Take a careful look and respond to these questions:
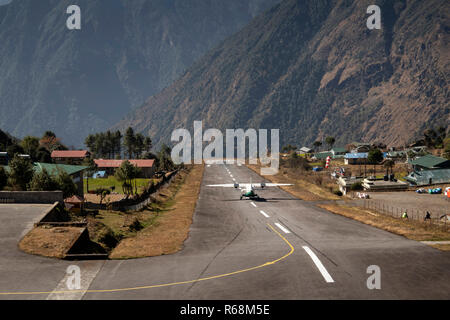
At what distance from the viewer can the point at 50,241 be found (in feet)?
82.5

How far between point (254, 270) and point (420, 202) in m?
58.7

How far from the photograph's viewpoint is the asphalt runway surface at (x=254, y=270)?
17.0 meters

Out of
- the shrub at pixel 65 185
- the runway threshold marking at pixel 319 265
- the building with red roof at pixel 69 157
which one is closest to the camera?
the runway threshold marking at pixel 319 265

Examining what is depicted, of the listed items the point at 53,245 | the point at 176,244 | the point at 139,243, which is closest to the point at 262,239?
the point at 176,244

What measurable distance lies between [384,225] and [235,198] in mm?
29318

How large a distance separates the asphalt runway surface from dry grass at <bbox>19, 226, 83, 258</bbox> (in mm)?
740

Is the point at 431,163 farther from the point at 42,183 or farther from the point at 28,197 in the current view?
the point at 28,197

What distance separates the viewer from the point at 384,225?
36719mm

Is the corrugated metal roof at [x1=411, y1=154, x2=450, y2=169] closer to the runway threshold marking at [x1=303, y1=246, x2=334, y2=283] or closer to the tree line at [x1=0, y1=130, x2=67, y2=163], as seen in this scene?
the runway threshold marking at [x1=303, y1=246, x2=334, y2=283]

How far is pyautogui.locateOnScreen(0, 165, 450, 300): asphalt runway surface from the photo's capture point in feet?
55.7

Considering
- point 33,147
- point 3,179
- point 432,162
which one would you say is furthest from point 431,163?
point 33,147

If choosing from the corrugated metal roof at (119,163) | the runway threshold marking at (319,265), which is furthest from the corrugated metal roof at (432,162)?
the runway threshold marking at (319,265)

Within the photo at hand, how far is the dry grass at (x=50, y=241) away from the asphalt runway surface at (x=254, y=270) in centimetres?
74

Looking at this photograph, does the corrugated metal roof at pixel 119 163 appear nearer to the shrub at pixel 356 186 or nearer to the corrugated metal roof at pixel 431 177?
the shrub at pixel 356 186
